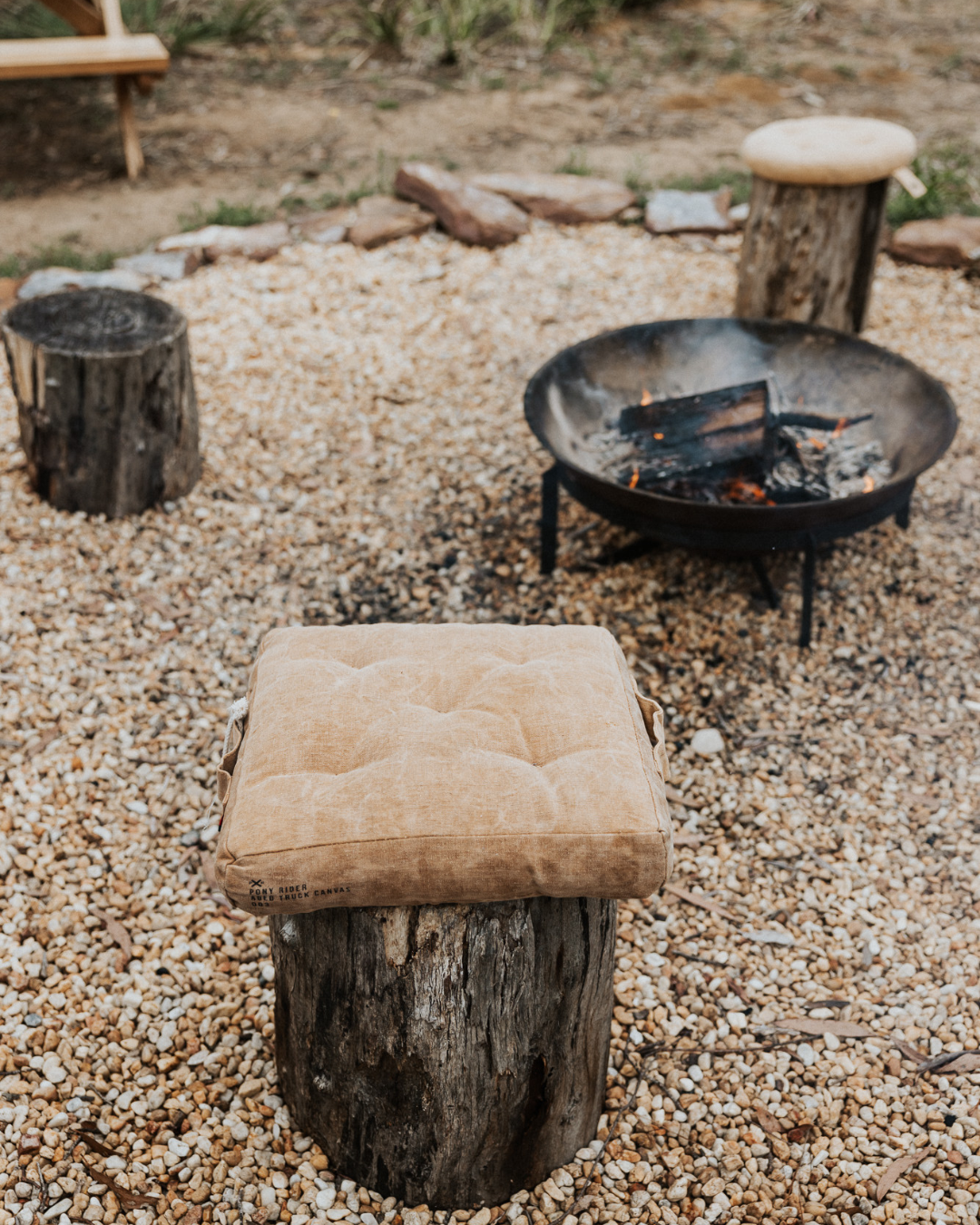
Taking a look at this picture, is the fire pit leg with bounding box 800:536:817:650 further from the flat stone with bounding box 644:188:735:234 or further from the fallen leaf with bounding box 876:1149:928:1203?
the flat stone with bounding box 644:188:735:234

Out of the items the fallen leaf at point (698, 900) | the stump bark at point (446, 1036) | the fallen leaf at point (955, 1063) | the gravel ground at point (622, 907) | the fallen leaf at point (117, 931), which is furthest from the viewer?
the fallen leaf at point (698, 900)

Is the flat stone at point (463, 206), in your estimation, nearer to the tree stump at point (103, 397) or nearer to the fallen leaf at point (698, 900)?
the tree stump at point (103, 397)

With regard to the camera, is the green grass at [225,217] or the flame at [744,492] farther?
the green grass at [225,217]

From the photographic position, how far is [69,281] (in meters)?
5.18

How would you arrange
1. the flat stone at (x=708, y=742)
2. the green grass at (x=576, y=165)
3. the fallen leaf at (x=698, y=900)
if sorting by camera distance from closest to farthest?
the fallen leaf at (x=698, y=900) → the flat stone at (x=708, y=742) → the green grass at (x=576, y=165)

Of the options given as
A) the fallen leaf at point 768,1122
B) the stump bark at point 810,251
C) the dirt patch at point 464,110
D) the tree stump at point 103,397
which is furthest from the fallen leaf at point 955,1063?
the dirt patch at point 464,110

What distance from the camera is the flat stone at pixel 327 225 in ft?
19.4

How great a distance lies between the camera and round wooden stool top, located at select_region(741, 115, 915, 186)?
4.49 metres

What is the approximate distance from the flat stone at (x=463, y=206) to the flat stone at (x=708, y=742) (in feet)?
11.7

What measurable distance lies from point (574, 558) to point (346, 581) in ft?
2.66

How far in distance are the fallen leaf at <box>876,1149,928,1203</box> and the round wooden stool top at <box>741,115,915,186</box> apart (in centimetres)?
372

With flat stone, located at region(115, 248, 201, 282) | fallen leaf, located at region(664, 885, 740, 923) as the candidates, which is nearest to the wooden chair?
flat stone, located at region(115, 248, 201, 282)

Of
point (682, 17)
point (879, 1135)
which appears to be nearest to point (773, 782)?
point (879, 1135)

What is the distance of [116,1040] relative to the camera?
7.95ft
